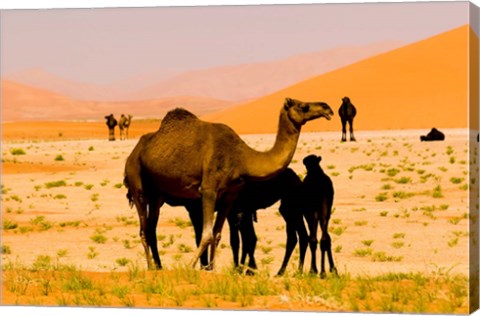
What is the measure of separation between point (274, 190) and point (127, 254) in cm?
730

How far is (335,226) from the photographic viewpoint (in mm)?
25312

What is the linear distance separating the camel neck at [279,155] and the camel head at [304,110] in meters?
0.07

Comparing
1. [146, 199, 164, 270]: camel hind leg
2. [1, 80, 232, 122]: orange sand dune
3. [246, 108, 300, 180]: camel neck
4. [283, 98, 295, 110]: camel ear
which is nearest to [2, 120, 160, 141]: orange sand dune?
[1, 80, 232, 122]: orange sand dune

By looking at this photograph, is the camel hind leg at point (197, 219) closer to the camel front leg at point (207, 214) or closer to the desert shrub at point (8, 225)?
the camel front leg at point (207, 214)

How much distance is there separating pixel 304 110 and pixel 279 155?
2.07ft

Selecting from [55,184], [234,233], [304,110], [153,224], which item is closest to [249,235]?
[234,233]

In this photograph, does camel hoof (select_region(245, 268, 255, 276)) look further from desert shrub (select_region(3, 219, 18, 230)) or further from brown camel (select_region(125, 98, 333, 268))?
desert shrub (select_region(3, 219, 18, 230))

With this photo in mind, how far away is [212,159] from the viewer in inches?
559

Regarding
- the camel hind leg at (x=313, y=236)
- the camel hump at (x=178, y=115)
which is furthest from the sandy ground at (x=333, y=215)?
the camel hump at (x=178, y=115)

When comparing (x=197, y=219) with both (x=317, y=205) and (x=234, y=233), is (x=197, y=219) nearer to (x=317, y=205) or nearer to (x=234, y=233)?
(x=234, y=233)

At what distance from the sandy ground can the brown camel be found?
1.52m

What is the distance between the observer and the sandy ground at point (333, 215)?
20.7 m

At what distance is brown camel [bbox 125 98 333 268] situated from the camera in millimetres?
14000

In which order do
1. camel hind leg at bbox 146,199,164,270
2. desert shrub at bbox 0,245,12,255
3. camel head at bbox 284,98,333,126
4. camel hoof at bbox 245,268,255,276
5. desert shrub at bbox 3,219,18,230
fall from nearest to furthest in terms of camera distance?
camel head at bbox 284,98,333,126, camel hoof at bbox 245,268,255,276, camel hind leg at bbox 146,199,164,270, desert shrub at bbox 0,245,12,255, desert shrub at bbox 3,219,18,230
